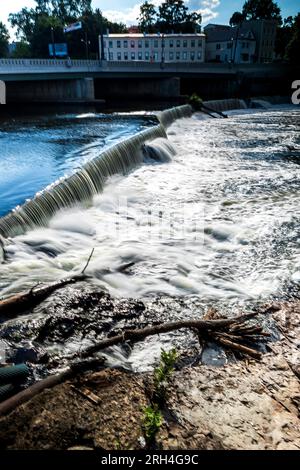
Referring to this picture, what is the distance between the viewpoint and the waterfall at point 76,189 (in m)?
6.71

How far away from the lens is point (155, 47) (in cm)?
7438

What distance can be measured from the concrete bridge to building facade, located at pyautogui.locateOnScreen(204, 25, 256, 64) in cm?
3009

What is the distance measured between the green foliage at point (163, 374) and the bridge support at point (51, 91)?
37862 mm

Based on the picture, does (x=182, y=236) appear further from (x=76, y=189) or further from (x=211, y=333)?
(x=211, y=333)

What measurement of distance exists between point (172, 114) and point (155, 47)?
196ft

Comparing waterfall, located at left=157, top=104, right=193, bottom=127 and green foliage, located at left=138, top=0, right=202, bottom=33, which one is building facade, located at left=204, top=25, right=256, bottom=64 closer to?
green foliage, located at left=138, top=0, right=202, bottom=33

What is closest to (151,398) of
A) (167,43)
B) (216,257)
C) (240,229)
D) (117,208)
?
(216,257)

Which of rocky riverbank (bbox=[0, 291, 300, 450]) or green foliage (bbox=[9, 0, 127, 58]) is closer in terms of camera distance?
rocky riverbank (bbox=[0, 291, 300, 450])

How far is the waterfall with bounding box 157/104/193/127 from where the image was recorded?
21669 mm

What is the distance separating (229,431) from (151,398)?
753 millimetres

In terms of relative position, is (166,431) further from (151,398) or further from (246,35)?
(246,35)

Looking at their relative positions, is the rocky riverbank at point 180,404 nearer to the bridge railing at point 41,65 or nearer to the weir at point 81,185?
the weir at point 81,185

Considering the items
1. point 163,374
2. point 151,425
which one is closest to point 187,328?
point 163,374

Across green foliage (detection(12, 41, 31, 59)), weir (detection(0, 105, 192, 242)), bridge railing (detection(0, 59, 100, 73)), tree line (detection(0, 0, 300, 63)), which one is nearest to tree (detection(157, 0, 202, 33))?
tree line (detection(0, 0, 300, 63))
